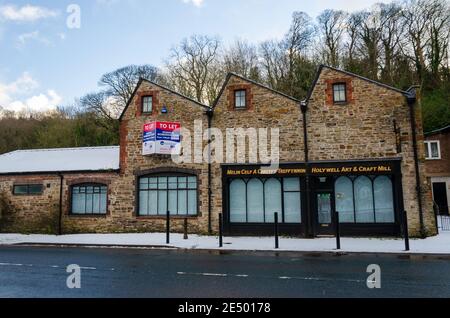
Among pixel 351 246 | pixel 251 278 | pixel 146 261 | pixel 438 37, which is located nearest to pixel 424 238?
pixel 351 246

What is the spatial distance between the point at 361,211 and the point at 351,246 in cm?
313

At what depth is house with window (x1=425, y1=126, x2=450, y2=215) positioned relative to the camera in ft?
88.1

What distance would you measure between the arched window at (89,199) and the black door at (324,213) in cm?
1101

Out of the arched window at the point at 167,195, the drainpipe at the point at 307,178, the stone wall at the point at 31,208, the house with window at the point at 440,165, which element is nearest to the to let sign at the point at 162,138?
the arched window at the point at 167,195

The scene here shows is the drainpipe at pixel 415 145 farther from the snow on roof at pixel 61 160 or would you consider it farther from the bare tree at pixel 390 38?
the bare tree at pixel 390 38

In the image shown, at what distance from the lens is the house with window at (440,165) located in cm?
2686

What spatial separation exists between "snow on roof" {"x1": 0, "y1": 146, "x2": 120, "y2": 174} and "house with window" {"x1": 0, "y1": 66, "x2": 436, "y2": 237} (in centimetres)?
17

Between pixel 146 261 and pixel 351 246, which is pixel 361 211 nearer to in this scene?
pixel 351 246

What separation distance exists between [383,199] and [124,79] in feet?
105

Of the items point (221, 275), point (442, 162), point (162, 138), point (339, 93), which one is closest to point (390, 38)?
point (442, 162)

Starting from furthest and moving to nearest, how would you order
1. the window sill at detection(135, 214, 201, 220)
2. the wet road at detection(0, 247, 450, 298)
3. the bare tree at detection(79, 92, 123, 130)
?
1. the bare tree at detection(79, 92, 123, 130)
2. the window sill at detection(135, 214, 201, 220)
3. the wet road at detection(0, 247, 450, 298)

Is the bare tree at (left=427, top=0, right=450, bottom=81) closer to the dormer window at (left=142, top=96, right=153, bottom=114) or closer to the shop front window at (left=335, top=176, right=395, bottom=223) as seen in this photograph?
the shop front window at (left=335, top=176, right=395, bottom=223)

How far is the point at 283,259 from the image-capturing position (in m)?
10.7

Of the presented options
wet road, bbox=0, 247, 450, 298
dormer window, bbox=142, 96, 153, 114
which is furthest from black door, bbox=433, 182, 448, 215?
dormer window, bbox=142, 96, 153, 114
